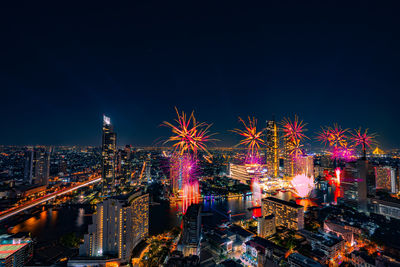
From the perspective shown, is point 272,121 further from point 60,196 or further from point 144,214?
point 60,196

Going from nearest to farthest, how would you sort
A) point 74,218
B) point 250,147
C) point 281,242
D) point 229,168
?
1. point 281,242
2. point 250,147
3. point 74,218
4. point 229,168


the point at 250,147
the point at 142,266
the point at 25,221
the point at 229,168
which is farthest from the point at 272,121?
the point at 25,221

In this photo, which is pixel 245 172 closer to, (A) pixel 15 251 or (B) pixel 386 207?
(B) pixel 386 207

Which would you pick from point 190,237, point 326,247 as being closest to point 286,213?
point 326,247

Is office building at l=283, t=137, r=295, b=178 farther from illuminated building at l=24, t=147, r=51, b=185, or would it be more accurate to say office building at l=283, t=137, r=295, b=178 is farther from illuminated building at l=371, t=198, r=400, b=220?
illuminated building at l=24, t=147, r=51, b=185

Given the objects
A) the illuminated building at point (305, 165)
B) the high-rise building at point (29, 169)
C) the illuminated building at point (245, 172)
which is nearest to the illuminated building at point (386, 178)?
the illuminated building at point (305, 165)

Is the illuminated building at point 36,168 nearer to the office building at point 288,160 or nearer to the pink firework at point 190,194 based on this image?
the pink firework at point 190,194

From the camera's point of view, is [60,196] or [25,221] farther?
[60,196]
